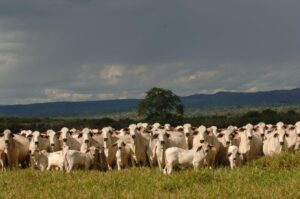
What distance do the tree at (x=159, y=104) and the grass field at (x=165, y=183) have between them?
144 feet

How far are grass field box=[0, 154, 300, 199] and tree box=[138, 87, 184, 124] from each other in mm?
43772

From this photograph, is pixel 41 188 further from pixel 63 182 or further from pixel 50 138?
pixel 50 138

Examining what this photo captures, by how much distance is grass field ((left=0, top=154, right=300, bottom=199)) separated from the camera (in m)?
13.5

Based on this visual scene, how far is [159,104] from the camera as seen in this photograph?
63094mm

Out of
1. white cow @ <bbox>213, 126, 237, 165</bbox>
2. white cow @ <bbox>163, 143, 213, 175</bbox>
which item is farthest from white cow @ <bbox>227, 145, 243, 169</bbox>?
white cow @ <bbox>213, 126, 237, 165</bbox>

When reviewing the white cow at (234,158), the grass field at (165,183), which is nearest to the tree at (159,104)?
the white cow at (234,158)

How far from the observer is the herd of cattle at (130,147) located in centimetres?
2069

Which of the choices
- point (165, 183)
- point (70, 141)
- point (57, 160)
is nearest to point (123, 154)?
point (57, 160)

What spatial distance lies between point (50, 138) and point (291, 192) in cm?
1409

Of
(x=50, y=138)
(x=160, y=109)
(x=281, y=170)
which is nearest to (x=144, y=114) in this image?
(x=160, y=109)

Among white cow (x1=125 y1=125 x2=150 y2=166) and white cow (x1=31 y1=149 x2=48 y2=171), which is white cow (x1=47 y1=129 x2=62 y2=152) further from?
white cow (x1=125 y1=125 x2=150 y2=166)

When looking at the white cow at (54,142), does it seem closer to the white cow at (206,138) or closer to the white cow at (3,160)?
the white cow at (3,160)

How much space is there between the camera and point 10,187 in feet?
51.7

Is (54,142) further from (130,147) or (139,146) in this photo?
(139,146)
